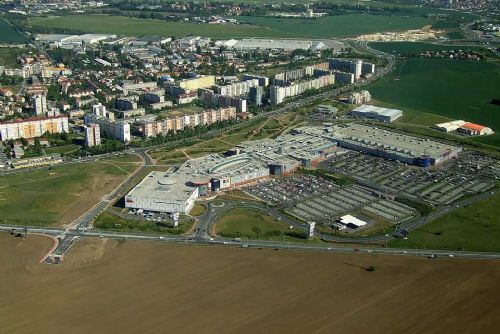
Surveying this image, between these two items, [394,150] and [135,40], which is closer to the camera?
[394,150]

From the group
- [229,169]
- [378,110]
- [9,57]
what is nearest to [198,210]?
[229,169]

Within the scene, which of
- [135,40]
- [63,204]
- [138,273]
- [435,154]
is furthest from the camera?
[135,40]

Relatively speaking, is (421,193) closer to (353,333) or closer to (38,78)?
(353,333)

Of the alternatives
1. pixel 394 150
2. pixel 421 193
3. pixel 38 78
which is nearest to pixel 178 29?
pixel 38 78

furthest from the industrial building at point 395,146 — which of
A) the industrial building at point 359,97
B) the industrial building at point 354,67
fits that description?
the industrial building at point 354,67

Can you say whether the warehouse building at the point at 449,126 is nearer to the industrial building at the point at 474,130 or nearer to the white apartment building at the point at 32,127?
the industrial building at the point at 474,130

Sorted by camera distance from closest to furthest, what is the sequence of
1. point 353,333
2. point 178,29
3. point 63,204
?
1. point 353,333
2. point 63,204
3. point 178,29

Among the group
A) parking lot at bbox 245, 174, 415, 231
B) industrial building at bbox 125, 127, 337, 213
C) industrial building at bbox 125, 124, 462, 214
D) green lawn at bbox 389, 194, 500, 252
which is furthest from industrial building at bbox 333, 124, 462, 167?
green lawn at bbox 389, 194, 500, 252
